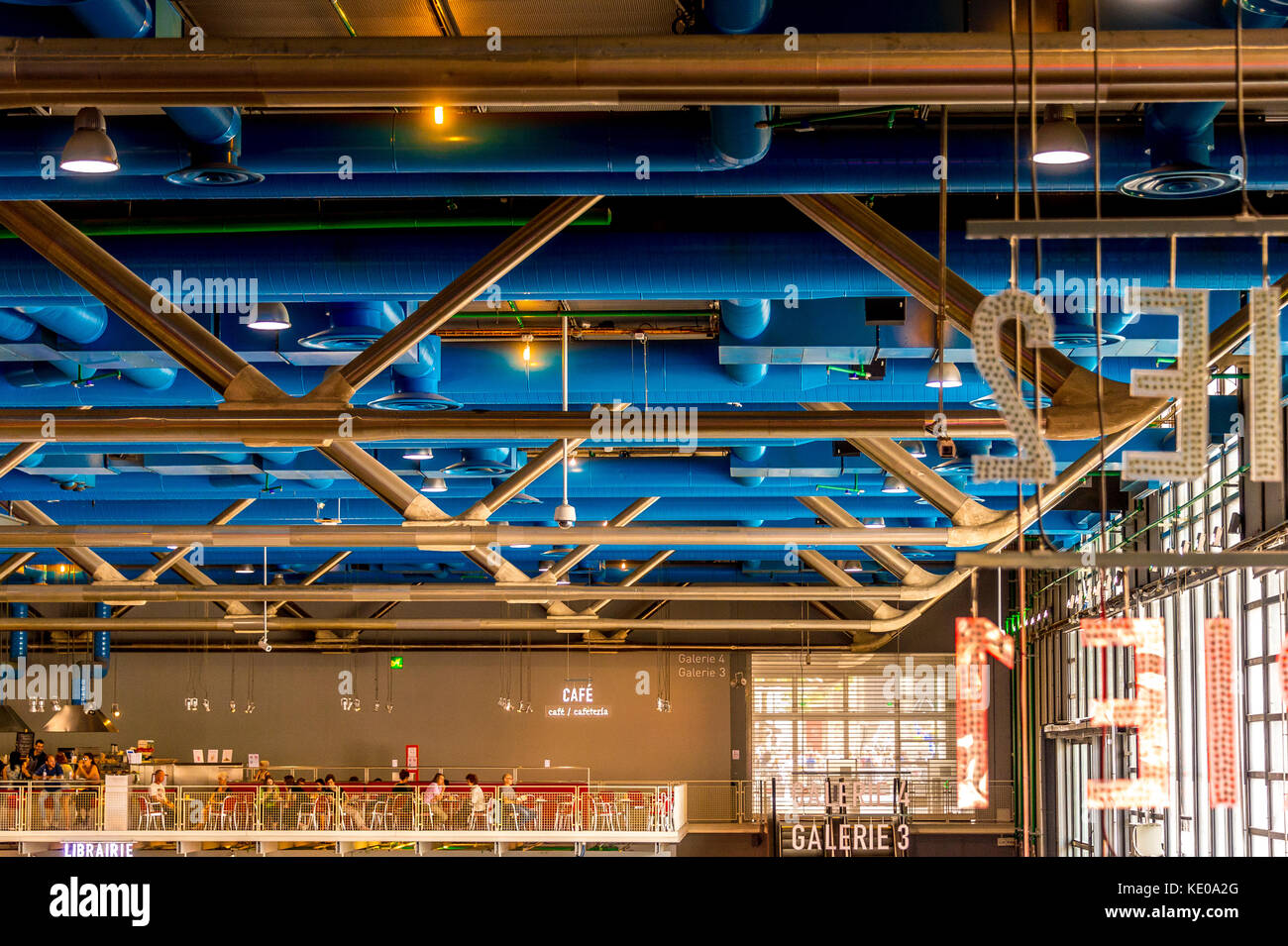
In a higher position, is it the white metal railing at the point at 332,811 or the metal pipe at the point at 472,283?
the metal pipe at the point at 472,283

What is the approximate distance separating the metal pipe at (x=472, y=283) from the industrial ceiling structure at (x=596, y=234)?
0.09 feet

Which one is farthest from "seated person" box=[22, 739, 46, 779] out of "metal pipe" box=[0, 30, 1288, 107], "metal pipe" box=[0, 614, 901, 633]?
"metal pipe" box=[0, 30, 1288, 107]

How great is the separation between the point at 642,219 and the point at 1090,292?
333cm

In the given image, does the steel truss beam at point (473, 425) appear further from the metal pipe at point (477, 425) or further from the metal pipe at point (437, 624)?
the metal pipe at point (437, 624)

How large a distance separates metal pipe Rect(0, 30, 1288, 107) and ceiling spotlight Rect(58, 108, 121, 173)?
3.17ft

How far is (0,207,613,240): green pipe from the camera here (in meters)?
9.46

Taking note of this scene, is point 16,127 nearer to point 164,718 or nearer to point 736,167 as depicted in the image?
point 736,167

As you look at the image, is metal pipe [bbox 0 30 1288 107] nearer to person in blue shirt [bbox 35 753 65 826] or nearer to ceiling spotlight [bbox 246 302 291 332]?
ceiling spotlight [bbox 246 302 291 332]

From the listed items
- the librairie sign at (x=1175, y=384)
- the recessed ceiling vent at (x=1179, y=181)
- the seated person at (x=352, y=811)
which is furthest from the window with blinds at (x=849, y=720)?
the librairie sign at (x=1175, y=384)

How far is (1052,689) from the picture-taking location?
2934 centimetres

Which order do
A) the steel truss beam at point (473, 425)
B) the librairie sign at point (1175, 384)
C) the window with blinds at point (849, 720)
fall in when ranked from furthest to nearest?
1. the window with blinds at point (849, 720)
2. the steel truss beam at point (473, 425)
3. the librairie sign at point (1175, 384)

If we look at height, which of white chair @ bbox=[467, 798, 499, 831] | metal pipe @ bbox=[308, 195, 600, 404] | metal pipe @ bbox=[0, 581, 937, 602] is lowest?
white chair @ bbox=[467, 798, 499, 831]

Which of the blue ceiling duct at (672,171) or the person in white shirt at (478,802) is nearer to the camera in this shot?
the blue ceiling duct at (672,171)

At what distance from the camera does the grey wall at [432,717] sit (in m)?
35.1
